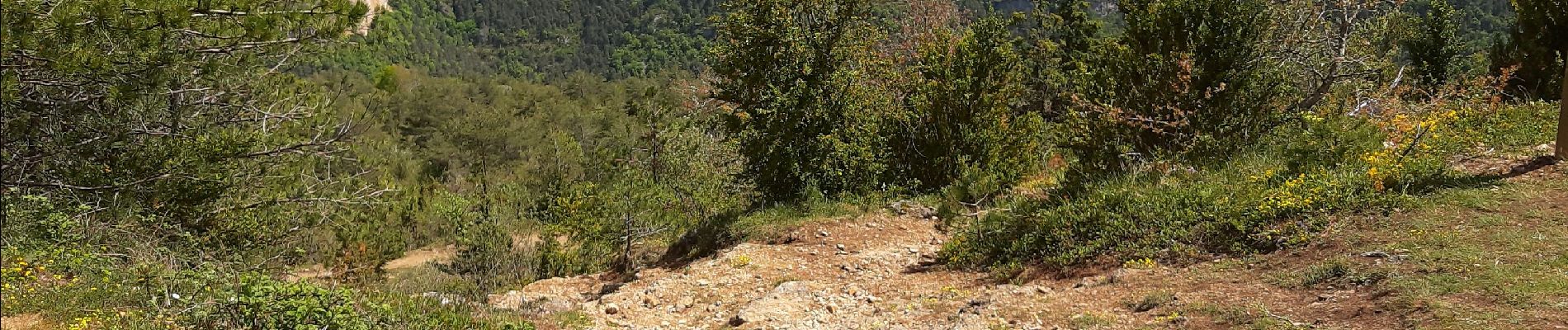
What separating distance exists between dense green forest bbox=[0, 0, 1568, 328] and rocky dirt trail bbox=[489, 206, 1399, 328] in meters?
0.48

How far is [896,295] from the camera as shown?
7.78 m

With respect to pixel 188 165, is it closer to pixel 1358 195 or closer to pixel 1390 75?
pixel 1358 195

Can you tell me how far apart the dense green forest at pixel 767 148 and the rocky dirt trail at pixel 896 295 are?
481 mm

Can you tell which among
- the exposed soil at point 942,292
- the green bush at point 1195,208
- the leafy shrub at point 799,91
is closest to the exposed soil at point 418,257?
the leafy shrub at point 799,91

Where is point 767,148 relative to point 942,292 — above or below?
below

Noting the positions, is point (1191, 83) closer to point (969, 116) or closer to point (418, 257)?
point (969, 116)

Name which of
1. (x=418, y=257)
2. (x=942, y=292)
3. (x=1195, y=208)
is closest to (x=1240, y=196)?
(x=1195, y=208)

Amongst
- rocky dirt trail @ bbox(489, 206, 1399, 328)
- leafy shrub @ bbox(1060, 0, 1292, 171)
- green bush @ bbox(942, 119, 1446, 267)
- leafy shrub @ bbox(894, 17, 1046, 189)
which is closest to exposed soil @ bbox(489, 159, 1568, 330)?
rocky dirt trail @ bbox(489, 206, 1399, 328)

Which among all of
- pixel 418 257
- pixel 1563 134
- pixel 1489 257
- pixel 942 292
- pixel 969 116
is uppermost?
pixel 1563 134

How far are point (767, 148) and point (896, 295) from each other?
5.24 meters

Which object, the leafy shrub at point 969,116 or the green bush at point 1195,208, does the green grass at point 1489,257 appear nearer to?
the green bush at point 1195,208

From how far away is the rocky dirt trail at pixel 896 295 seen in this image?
551 cm

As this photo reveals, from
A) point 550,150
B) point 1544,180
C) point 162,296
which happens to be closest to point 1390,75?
point 1544,180

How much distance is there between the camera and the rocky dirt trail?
5508mm
